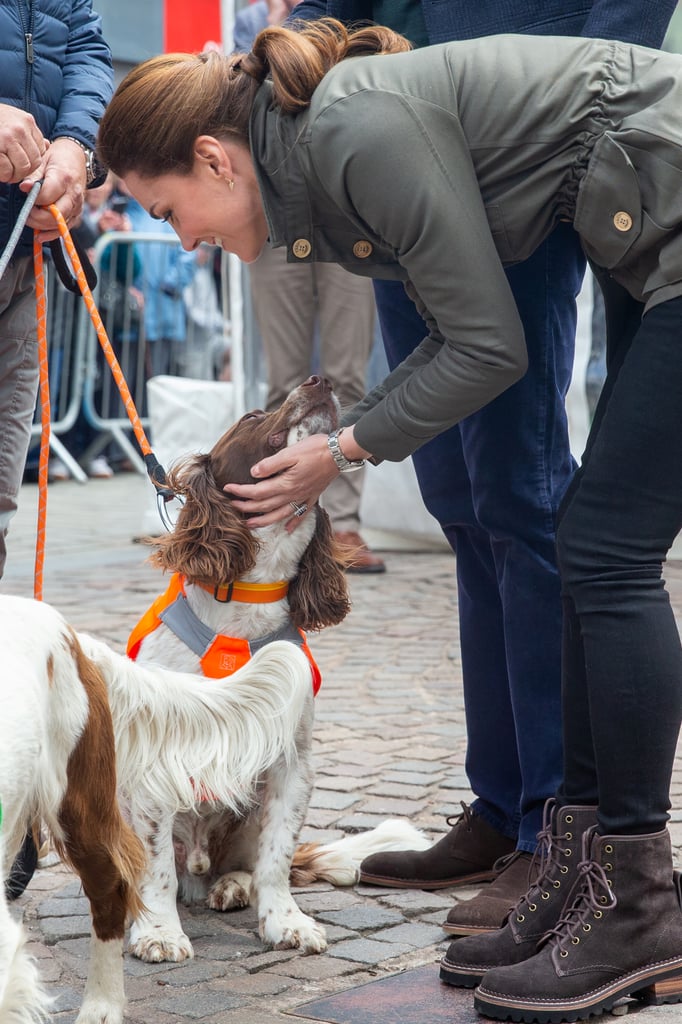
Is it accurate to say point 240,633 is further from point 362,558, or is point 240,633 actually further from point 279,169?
point 362,558

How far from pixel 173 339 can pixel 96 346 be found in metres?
0.71

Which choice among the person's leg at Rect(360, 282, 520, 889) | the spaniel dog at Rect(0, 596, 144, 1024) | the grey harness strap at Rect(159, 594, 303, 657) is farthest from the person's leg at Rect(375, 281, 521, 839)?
the spaniel dog at Rect(0, 596, 144, 1024)

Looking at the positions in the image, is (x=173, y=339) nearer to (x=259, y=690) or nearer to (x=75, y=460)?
(x=75, y=460)

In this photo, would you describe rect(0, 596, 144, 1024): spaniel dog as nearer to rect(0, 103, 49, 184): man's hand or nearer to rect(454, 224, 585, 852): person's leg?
rect(454, 224, 585, 852): person's leg

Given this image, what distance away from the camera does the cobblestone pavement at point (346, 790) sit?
261 cm

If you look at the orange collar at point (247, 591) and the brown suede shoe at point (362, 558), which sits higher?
the orange collar at point (247, 591)

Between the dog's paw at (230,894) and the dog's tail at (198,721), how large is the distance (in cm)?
60

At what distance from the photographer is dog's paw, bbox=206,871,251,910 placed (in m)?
3.19

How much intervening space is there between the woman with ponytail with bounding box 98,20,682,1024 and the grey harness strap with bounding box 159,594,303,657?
0.86m

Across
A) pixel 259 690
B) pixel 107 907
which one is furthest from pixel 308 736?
pixel 107 907

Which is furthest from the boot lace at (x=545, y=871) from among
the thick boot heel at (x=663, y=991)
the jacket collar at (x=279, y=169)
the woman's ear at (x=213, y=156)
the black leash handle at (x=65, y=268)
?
the black leash handle at (x=65, y=268)

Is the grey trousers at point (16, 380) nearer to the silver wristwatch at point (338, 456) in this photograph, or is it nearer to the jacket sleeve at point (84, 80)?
the jacket sleeve at point (84, 80)

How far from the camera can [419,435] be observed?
2488 mm

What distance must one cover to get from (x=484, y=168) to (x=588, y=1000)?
4.90 feet
